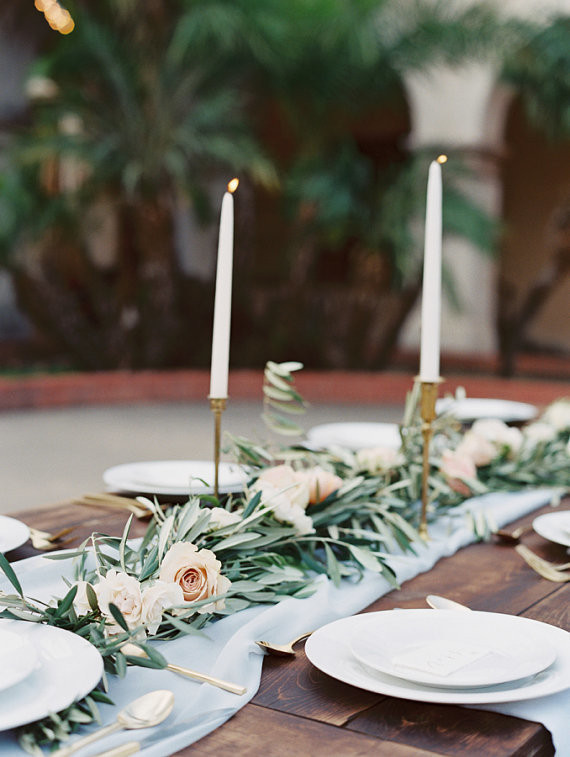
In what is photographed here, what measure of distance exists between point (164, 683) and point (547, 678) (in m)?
0.36

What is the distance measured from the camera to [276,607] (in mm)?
1068

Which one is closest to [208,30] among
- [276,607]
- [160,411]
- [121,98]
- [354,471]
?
[121,98]

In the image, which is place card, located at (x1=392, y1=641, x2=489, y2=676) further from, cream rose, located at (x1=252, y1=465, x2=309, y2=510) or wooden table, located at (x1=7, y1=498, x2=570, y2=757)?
cream rose, located at (x1=252, y1=465, x2=309, y2=510)

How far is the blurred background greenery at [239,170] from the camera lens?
706 centimetres

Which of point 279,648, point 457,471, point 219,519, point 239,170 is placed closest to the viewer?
point 279,648

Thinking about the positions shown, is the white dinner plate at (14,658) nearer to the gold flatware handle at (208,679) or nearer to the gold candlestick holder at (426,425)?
the gold flatware handle at (208,679)

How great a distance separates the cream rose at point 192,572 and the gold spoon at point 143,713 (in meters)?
0.17

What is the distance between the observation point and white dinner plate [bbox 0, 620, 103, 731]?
2.45 ft

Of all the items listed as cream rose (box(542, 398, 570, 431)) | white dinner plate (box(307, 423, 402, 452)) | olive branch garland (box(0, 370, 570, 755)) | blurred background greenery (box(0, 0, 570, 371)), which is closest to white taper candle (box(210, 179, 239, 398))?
olive branch garland (box(0, 370, 570, 755))

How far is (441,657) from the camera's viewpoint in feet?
2.97

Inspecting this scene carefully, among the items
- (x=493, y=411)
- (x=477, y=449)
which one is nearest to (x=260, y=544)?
(x=477, y=449)

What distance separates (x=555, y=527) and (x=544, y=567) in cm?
17

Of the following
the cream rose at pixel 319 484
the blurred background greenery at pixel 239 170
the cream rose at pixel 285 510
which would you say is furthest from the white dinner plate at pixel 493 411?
the blurred background greenery at pixel 239 170

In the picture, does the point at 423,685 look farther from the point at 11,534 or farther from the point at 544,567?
the point at 11,534
